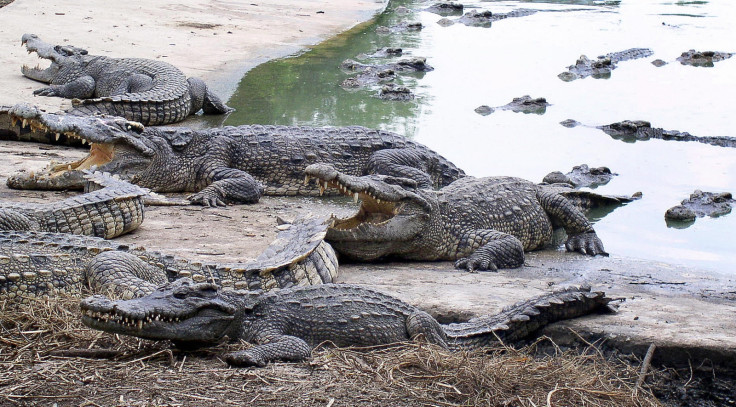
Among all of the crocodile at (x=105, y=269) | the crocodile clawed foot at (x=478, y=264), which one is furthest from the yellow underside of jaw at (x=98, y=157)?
the crocodile clawed foot at (x=478, y=264)

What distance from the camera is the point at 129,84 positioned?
11352mm

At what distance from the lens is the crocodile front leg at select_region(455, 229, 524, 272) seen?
20.8 feet

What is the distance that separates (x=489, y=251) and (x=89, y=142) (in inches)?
136

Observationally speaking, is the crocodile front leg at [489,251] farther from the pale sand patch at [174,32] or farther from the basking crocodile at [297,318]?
the pale sand patch at [174,32]

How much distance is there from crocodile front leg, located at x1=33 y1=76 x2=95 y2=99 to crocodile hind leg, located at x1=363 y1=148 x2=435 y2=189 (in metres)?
4.71

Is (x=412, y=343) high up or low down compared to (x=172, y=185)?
up

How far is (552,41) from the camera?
62.1 ft

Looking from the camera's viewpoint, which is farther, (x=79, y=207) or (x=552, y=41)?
(x=552, y=41)

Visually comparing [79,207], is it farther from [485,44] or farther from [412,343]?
[485,44]

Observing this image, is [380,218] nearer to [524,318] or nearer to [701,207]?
[524,318]

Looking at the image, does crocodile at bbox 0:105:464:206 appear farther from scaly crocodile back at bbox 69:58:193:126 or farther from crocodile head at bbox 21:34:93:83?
crocodile head at bbox 21:34:93:83

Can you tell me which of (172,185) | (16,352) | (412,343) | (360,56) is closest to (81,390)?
(16,352)

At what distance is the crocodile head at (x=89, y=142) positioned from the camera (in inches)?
275

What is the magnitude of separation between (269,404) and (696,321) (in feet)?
8.41
